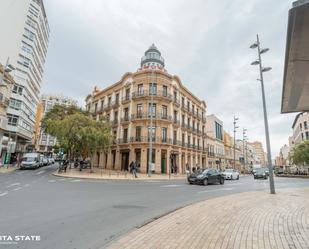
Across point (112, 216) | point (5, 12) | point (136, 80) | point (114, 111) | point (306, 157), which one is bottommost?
point (112, 216)

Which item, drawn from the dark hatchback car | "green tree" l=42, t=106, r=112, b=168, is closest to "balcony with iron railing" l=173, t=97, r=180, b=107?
"green tree" l=42, t=106, r=112, b=168

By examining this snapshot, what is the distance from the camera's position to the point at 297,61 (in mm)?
4684

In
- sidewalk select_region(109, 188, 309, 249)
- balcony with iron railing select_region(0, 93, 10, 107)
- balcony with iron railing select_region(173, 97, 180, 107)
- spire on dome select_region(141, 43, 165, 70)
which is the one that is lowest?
sidewalk select_region(109, 188, 309, 249)

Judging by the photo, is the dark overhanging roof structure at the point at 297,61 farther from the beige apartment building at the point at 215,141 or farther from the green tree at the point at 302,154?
the beige apartment building at the point at 215,141

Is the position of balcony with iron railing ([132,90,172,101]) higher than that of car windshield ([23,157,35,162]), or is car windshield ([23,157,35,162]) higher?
balcony with iron railing ([132,90,172,101])

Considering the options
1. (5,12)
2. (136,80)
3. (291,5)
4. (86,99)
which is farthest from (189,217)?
(86,99)

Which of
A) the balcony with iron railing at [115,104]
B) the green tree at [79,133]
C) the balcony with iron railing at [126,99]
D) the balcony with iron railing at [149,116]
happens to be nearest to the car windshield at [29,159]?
the green tree at [79,133]

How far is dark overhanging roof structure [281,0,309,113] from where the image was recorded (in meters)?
3.58

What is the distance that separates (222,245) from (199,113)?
44.9 m

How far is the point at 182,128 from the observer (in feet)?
128

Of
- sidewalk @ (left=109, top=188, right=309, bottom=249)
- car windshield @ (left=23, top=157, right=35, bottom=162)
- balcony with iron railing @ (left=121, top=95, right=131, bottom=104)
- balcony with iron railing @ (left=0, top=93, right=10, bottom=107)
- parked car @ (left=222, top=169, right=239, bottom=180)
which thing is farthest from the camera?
balcony with iron railing @ (left=121, top=95, right=131, bottom=104)

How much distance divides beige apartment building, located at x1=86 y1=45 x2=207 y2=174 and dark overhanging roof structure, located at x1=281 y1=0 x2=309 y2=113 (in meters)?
24.7

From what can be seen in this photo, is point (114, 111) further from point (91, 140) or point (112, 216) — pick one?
point (112, 216)

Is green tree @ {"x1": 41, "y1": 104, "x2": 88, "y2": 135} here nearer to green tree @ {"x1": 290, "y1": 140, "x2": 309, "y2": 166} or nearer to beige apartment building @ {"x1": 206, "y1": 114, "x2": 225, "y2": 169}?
beige apartment building @ {"x1": 206, "y1": 114, "x2": 225, "y2": 169}
